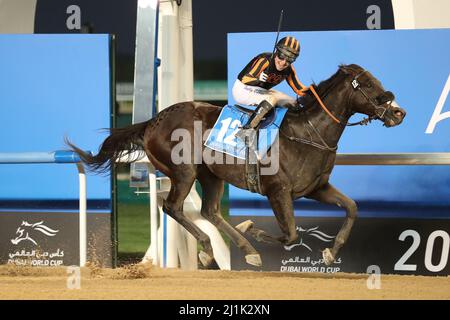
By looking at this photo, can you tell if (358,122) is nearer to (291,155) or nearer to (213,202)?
(291,155)

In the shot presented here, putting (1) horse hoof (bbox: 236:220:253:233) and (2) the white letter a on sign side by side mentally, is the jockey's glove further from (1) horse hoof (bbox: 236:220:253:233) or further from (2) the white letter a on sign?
(2) the white letter a on sign

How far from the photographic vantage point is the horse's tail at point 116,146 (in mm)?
6984

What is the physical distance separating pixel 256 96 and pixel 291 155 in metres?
0.52

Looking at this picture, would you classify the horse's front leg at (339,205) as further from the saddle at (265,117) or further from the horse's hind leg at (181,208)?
the horse's hind leg at (181,208)

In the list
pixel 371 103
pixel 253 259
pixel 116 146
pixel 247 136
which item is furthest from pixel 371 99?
pixel 116 146

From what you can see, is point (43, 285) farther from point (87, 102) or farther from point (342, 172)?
point (342, 172)

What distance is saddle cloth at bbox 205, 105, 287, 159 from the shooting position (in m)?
6.49

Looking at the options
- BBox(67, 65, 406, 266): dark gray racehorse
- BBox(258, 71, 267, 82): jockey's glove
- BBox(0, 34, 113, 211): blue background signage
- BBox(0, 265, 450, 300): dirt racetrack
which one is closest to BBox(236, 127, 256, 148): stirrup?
BBox(67, 65, 406, 266): dark gray racehorse

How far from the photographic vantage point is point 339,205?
21.2ft

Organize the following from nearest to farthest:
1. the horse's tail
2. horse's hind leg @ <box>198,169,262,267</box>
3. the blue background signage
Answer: horse's hind leg @ <box>198,169,262,267</box> → the horse's tail → the blue background signage

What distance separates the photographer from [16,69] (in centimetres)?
744

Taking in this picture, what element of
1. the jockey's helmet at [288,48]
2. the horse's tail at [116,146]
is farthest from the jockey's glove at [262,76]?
the horse's tail at [116,146]

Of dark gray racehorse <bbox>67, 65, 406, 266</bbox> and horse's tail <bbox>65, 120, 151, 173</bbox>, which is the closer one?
dark gray racehorse <bbox>67, 65, 406, 266</bbox>

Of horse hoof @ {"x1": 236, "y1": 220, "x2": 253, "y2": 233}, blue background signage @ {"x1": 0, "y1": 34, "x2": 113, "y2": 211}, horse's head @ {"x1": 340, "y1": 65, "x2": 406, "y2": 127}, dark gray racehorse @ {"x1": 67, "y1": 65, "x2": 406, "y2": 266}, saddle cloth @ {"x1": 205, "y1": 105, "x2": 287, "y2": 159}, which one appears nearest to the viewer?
horse's head @ {"x1": 340, "y1": 65, "x2": 406, "y2": 127}
